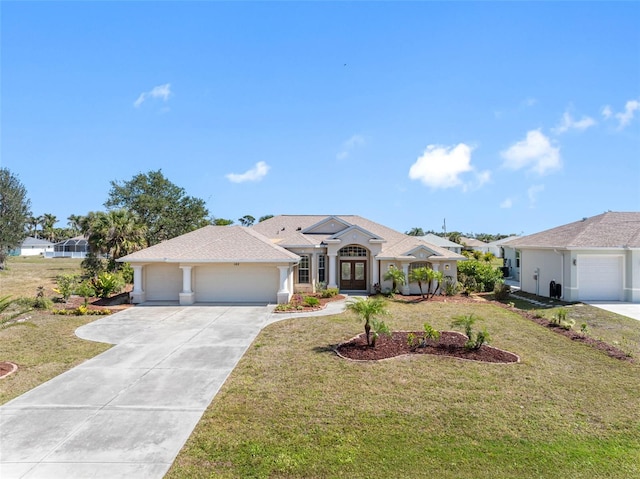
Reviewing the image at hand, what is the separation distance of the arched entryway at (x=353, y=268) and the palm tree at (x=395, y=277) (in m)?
1.77

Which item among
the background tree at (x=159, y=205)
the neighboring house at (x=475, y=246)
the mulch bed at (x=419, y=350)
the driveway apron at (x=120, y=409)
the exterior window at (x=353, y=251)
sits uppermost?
the background tree at (x=159, y=205)

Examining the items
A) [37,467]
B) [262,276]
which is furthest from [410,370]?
[262,276]

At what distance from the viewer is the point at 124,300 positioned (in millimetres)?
20062

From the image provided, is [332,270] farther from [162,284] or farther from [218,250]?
[162,284]

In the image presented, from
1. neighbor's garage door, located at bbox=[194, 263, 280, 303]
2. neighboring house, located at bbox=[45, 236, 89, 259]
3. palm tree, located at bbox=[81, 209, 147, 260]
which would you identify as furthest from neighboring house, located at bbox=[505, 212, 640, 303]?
neighboring house, located at bbox=[45, 236, 89, 259]

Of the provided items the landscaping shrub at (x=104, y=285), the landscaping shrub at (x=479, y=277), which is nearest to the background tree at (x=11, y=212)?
the landscaping shrub at (x=104, y=285)

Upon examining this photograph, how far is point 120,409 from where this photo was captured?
7.10 meters

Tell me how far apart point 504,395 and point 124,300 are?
61.2ft

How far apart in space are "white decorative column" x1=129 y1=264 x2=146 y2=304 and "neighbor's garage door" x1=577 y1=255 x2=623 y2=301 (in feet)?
73.1

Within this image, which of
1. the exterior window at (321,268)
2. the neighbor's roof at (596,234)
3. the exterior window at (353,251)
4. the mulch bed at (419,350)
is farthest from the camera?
the exterior window at (353,251)

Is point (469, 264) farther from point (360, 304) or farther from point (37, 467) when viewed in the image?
point (37, 467)

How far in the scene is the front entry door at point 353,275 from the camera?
23625 mm

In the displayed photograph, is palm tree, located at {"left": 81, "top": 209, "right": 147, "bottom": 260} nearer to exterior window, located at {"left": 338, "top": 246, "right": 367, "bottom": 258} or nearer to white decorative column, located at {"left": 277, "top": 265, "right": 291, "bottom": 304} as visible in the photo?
white decorative column, located at {"left": 277, "top": 265, "right": 291, "bottom": 304}

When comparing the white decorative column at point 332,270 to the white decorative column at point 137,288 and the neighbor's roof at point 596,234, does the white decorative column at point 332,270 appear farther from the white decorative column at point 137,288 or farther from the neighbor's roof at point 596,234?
the neighbor's roof at point 596,234
